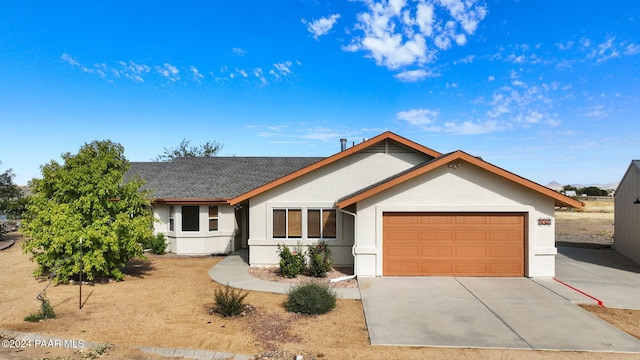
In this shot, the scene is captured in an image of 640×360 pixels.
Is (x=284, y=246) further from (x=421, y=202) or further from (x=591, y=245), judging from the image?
(x=591, y=245)

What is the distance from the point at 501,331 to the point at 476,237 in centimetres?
491

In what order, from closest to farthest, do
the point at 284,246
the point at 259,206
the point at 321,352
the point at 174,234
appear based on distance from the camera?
the point at 321,352
the point at 284,246
the point at 259,206
the point at 174,234

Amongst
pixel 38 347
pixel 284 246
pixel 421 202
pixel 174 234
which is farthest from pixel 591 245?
pixel 38 347

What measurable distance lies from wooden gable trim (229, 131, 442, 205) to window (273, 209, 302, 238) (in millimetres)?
1120

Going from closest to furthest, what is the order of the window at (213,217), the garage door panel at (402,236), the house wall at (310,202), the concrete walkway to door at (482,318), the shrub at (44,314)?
1. the concrete walkway to door at (482,318)
2. the shrub at (44,314)
3. the garage door panel at (402,236)
4. the house wall at (310,202)
5. the window at (213,217)

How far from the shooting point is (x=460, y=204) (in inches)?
453

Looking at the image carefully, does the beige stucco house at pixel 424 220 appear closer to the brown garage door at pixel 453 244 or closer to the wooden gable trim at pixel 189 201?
the brown garage door at pixel 453 244

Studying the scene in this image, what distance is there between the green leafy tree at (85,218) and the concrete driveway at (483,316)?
8008 mm

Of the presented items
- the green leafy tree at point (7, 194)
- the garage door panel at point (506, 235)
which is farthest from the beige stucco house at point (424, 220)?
the green leafy tree at point (7, 194)

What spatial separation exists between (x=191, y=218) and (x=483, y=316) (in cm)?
1292

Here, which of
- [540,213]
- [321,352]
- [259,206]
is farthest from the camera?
[259,206]

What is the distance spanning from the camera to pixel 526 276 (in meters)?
11.4

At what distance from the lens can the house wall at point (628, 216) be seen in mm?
14102

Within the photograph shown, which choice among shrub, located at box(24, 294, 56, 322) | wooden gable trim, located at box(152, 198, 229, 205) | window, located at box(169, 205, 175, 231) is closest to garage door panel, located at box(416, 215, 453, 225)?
wooden gable trim, located at box(152, 198, 229, 205)
